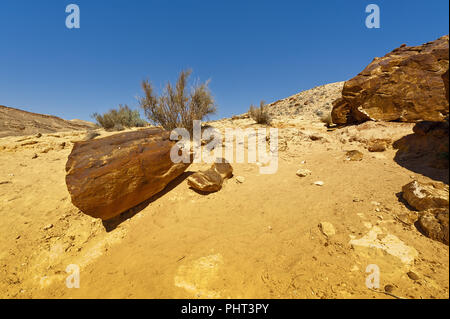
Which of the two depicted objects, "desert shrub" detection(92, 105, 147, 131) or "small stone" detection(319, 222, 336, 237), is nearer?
"small stone" detection(319, 222, 336, 237)

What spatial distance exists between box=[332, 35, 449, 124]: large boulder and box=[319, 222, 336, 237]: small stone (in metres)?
3.53

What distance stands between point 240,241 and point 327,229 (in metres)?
1.02

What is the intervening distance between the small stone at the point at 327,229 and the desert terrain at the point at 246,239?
1 cm

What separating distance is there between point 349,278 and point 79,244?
354 centimetres

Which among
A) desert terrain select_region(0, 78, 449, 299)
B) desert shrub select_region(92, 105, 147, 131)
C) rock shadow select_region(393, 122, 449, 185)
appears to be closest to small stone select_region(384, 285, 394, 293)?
desert terrain select_region(0, 78, 449, 299)

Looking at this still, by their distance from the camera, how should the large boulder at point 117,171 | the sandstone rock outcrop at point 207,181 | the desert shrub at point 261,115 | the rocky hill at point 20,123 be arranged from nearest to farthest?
the large boulder at point 117,171 → the sandstone rock outcrop at point 207,181 → the desert shrub at point 261,115 → the rocky hill at point 20,123

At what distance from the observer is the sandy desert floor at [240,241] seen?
1.56 meters

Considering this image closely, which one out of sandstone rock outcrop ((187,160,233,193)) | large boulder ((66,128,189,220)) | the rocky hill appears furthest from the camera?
the rocky hill

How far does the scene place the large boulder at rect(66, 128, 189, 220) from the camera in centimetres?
252

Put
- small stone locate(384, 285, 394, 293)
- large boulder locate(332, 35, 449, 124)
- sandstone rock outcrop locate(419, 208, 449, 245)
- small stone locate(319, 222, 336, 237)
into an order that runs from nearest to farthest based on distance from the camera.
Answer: small stone locate(384, 285, 394, 293) < sandstone rock outcrop locate(419, 208, 449, 245) < small stone locate(319, 222, 336, 237) < large boulder locate(332, 35, 449, 124)

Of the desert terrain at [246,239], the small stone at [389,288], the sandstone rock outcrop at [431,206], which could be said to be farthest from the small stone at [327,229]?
the sandstone rock outcrop at [431,206]

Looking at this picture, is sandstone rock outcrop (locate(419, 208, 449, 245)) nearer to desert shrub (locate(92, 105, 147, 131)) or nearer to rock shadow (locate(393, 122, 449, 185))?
rock shadow (locate(393, 122, 449, 185))

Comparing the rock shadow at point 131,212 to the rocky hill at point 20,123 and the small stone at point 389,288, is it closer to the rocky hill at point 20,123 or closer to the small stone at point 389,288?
the small stone at point 389,288
